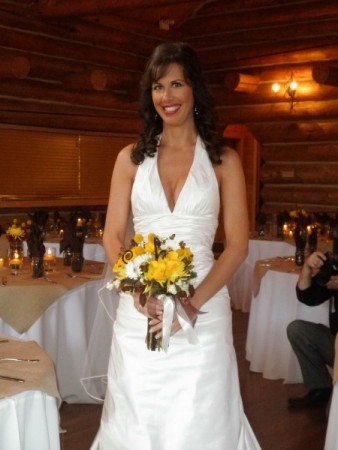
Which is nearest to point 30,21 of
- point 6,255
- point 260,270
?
point 6,255

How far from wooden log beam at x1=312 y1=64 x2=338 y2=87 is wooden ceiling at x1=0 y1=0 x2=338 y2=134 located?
0.01 meters

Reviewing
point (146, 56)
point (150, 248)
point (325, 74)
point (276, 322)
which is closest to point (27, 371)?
point (150, 248)

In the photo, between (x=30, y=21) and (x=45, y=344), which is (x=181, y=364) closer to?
(x=45, y=344)

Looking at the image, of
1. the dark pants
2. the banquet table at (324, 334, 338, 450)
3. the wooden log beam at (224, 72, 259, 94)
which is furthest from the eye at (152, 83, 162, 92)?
the wooden log beam at (224, 72, 259, 94)

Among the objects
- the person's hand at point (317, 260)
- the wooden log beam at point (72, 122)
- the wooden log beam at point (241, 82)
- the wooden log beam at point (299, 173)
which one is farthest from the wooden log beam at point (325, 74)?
the person's hand at point (317, 260)

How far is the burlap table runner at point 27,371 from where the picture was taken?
2393mm

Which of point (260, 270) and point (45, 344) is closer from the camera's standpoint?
point (45, 344)

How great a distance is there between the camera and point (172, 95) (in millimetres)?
2848

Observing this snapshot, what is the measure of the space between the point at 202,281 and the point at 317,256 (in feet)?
6.68

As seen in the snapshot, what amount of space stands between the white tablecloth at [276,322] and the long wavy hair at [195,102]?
3.10 meters

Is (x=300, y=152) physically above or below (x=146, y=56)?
below

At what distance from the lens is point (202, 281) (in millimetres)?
2854

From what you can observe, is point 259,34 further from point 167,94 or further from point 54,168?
point 167,94

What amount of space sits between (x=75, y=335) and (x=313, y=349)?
1721 mm
